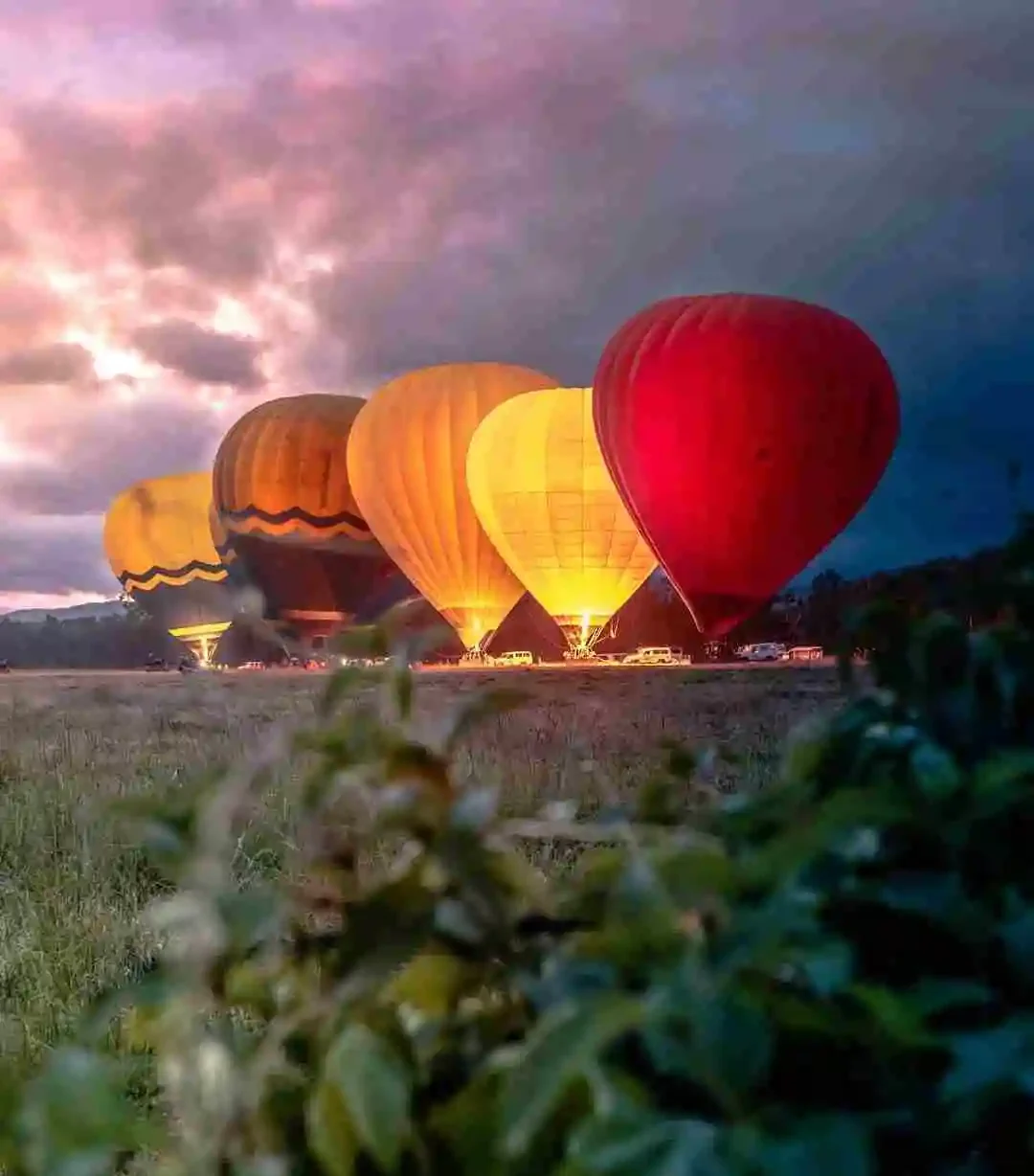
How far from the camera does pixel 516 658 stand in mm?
29844

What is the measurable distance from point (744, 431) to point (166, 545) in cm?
2018

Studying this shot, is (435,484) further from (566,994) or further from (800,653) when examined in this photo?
(566,994)

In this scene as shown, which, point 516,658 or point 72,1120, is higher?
point 516,658

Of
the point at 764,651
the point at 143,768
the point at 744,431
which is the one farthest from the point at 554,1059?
the point at 764,651

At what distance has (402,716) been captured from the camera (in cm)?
56

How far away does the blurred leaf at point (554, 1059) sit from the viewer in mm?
415

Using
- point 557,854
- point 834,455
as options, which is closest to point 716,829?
point 557,854

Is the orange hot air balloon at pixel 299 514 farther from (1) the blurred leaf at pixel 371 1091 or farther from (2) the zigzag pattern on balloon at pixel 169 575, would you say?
(1) the blurred leaf at pixel 371 1091

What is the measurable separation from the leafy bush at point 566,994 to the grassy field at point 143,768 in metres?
0.06

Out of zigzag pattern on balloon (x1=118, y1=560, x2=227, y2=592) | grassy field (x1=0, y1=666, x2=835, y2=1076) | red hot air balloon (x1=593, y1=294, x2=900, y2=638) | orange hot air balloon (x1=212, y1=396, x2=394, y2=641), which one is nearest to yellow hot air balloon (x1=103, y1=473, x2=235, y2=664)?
zigzag pattern on balloon (x1=118, y1=560, x2=227, y2=592)

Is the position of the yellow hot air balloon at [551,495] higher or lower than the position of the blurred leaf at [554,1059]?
higher

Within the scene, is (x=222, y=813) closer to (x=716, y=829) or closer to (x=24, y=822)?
(x=716, y=829)

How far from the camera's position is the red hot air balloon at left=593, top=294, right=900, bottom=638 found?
16.5 meters

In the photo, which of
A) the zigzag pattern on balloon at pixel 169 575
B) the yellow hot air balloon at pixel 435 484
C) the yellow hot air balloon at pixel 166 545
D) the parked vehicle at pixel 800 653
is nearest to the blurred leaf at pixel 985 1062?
the yellow hot air balloon at pixel 435 484
